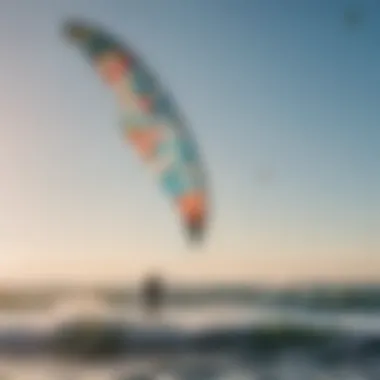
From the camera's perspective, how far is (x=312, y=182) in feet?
4.42

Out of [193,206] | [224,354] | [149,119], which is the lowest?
[224,354]

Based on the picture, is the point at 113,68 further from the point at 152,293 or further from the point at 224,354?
the point at 224,354

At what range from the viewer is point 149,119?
136 centimetres

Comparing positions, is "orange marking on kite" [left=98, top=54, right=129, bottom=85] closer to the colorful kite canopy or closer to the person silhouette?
the colorful kite canopy

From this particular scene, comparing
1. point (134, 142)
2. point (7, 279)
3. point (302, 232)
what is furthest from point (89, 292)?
point (302, 232)

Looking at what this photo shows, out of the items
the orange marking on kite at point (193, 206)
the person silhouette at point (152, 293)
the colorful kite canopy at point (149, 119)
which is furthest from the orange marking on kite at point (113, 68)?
the person silhouette at point (152, 293)

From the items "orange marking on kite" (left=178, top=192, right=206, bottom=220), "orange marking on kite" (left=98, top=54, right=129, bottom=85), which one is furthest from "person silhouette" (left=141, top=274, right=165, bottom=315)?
"orange marking on kite" (left=98, top=54, right=129, bottom=85)

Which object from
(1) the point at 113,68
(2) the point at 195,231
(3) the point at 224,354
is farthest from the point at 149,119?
(3) the point at 224,354

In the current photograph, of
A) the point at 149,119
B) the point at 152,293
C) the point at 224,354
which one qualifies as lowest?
the point at 224,354

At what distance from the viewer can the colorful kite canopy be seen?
1.34m

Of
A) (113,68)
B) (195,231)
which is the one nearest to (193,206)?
(195,231)

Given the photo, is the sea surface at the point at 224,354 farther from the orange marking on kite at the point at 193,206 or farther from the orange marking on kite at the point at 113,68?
the orange marking on kite at the point at 113,68

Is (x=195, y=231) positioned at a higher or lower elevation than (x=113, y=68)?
lower

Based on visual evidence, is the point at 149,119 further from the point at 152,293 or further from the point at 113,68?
the point at 152,293
